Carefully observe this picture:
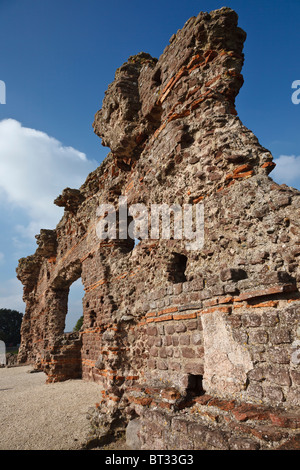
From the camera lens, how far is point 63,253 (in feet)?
39.3

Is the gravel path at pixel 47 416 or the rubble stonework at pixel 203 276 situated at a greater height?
the rubble stonework at pixel 203 276

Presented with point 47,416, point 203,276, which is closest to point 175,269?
point 203,276

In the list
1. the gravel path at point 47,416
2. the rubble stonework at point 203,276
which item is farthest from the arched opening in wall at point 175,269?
the gravel path at point 47,416

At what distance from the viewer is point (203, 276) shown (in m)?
3.16

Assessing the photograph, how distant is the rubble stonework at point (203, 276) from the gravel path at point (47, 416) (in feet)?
1.48

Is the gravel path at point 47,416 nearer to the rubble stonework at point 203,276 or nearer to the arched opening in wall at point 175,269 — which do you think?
the rubble stonework at point 203,276

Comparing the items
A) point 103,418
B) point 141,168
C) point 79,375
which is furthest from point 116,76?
point 79,375

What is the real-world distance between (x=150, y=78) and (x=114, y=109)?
4.56ft

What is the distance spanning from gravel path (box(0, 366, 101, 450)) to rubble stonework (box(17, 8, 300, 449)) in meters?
0.45

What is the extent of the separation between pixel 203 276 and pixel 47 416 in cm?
378

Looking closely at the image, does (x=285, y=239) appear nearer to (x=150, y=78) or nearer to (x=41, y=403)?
(x=150, y=78)

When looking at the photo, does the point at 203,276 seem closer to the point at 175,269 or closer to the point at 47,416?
the point at 175,269

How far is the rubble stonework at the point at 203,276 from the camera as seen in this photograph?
2.30 m

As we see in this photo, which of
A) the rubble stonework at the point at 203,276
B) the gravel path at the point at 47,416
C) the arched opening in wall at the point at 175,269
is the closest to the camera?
the rubble stonework at the point at 203,276
